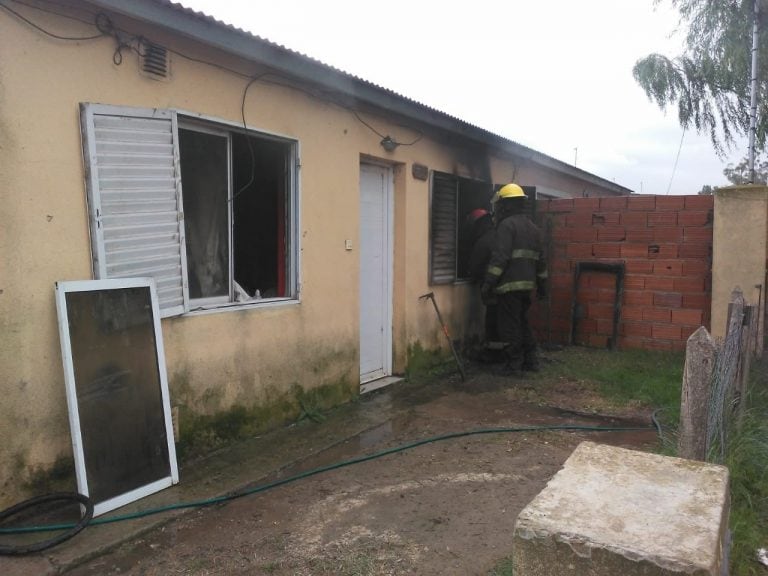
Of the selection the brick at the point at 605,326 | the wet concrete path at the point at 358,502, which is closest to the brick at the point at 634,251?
the brick at the point at 605,326

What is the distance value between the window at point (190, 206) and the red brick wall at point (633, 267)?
4674mm

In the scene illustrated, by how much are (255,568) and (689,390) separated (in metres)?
2.37

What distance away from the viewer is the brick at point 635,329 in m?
7.74

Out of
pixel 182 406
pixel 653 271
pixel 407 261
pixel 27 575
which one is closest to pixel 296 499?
pixel 182 406

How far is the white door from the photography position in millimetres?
6285

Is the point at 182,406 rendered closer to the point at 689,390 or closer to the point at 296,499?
the point at 296,499

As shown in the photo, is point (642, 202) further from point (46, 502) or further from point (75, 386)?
point (46, 502)

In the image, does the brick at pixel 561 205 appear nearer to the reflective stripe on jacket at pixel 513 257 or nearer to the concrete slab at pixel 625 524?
the reflective stripe on jacket at pixel 513 257

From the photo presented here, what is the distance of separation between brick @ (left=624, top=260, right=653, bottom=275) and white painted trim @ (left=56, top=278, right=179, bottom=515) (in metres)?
6.27

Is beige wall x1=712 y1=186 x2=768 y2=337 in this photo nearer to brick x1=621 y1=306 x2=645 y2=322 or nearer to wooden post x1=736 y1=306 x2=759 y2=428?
brick x1=621 y1=306 x2=645 y2=322

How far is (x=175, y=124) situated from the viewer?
398 centimetres

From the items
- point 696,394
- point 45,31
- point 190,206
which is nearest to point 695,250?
point 696,394

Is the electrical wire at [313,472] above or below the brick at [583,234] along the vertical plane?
below

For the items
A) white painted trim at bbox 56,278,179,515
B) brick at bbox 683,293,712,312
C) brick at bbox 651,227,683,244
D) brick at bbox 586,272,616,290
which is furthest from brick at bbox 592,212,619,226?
white painted trim at bbox 56,278,179,515
